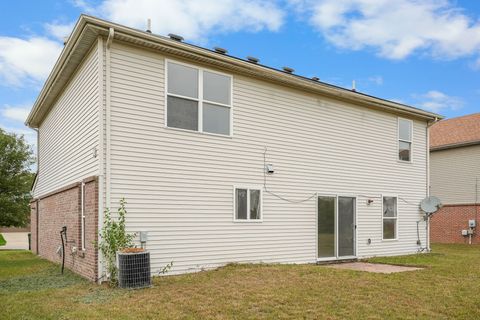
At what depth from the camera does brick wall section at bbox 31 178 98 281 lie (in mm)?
8195

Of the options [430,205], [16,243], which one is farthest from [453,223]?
[16,243]

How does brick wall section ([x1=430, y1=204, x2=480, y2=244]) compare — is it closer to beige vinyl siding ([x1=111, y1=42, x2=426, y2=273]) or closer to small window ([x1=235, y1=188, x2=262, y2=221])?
beige vinyl siding ([x1=111, y1=42, x2=426, y2=273])

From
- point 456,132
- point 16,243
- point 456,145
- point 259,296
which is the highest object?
point 456,132

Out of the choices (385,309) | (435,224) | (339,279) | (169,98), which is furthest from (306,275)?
(435,224)

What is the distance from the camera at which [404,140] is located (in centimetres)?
1433

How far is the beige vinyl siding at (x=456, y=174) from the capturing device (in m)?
19.8

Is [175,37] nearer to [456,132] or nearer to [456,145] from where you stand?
[456,145]

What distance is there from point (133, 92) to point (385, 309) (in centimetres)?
617

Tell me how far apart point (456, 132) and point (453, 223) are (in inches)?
190

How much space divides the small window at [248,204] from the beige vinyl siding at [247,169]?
19 centimetres

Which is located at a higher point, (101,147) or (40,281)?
(101,147)

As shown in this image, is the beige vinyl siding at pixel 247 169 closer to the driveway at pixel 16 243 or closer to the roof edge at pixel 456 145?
the roof edge at pixel 456 145

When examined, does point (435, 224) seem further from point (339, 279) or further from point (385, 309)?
point (385, 309)

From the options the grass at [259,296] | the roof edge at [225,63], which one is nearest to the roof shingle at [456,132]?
the roof edge at [225,63]
